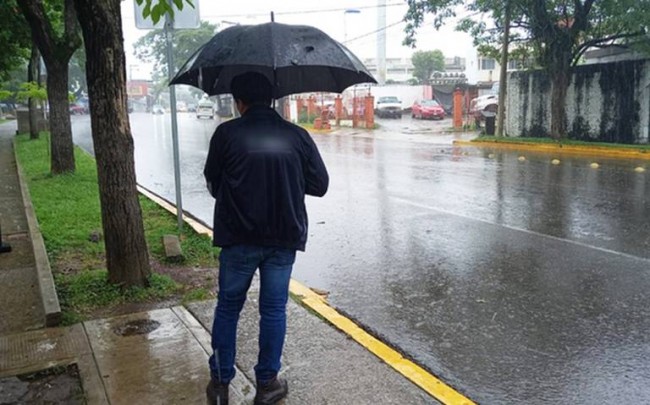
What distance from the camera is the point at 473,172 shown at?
13.5 meters

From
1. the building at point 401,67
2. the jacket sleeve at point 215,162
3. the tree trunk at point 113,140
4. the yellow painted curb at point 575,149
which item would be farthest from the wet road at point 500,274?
the building at point 401,67

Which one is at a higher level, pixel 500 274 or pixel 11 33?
pixel 11 33

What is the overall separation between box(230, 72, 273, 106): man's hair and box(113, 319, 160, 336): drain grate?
2088 mm

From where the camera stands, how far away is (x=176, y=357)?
4.00m

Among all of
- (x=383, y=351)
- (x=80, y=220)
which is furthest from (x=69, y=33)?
(x=383, y=351)

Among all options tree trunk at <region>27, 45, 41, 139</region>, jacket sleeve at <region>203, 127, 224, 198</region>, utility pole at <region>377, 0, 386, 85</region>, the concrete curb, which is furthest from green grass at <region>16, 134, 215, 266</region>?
utility pole at <region>377, 0, 386, 85</region>

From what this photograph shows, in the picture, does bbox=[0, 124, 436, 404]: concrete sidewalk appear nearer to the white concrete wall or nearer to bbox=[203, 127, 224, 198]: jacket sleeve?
bbox=[203, 127, 224, 198]: jacket sleeve

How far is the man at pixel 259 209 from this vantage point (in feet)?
10.2

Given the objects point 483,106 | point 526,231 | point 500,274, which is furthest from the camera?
point 483,106

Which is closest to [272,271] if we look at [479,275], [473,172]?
[479,275]

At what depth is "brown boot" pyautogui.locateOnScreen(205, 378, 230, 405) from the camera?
3312 mm

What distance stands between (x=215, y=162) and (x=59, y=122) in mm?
10354

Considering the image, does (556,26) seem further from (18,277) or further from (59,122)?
(18,277)

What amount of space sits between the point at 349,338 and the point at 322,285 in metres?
1.54
